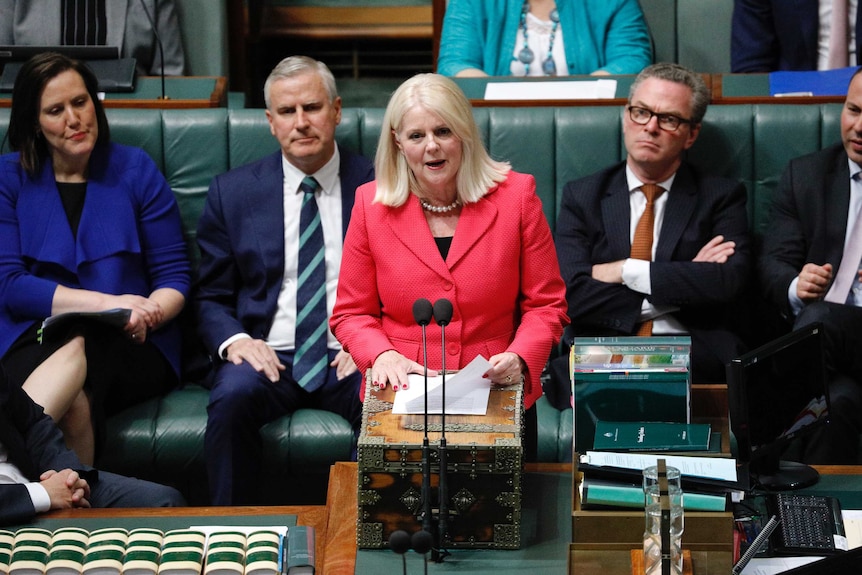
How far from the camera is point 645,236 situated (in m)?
3.45

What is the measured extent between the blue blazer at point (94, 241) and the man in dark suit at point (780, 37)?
2.08 metres

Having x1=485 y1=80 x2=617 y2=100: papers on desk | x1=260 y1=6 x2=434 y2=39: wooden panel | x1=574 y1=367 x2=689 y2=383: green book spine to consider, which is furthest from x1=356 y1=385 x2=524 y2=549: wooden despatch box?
x1=260 y1=6 x2=434 y2=39: wooden panel

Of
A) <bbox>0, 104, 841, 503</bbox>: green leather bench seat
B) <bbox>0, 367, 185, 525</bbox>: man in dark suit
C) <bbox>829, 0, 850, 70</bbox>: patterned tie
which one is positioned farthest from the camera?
<bbox>829, 0, 850, 70</bbox>: patterned tie

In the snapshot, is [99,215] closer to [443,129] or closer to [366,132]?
[366,132]

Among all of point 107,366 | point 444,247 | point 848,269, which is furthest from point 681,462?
point 107,366

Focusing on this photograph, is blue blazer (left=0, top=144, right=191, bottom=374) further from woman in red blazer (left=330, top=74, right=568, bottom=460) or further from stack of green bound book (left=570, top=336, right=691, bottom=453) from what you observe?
stack of green bound book (left=570, top=336, right=691, bottom=453)

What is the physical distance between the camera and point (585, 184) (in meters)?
3.52

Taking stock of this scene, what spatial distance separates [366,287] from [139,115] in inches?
50.8

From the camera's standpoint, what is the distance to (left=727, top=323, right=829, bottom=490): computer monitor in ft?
7.82

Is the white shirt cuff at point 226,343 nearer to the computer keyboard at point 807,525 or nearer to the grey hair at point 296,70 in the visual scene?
the grey hair at point 296,70

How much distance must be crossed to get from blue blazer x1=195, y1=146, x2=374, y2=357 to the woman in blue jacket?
0.10 meters

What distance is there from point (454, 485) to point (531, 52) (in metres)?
2.47

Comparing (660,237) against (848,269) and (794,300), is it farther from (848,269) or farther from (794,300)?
(848,269)

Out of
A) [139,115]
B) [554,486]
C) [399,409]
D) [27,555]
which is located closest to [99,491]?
[27,555]
